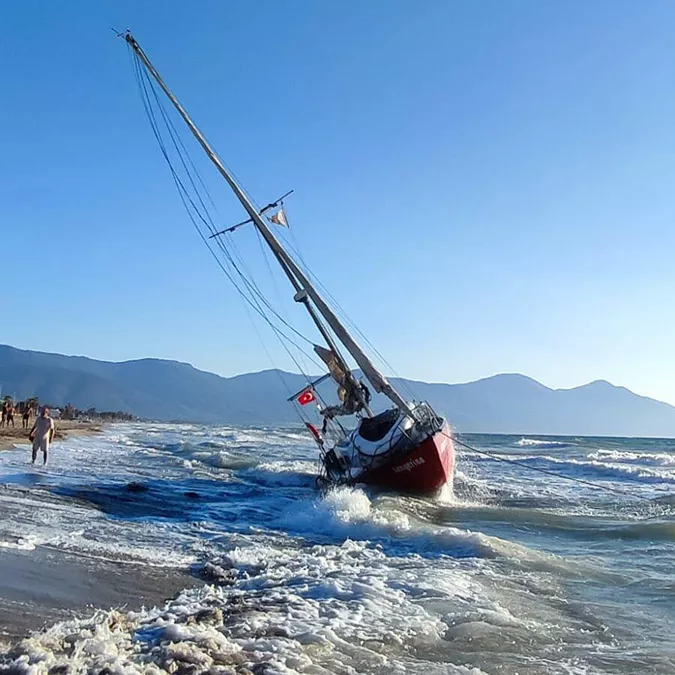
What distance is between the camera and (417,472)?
1958cm

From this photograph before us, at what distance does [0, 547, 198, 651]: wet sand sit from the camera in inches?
280

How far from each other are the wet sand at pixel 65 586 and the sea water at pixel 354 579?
12.0 inches

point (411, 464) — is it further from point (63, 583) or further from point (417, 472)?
point (63, 583)

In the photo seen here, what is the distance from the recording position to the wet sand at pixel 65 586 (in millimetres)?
7121

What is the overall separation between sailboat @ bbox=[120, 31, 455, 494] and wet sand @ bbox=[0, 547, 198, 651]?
419 inches

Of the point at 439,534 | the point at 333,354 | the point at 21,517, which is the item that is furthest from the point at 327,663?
the point at 333,354

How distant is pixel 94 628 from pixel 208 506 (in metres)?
11.2

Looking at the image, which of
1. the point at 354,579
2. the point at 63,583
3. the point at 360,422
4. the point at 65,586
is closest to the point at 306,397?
the point at 360,422

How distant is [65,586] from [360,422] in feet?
49.1

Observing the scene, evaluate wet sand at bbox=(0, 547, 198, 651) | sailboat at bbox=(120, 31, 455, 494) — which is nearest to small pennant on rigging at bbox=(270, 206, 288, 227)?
sailboat at bbox=(120, 31, 455, 494)

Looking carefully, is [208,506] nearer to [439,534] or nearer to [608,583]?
[439,534]

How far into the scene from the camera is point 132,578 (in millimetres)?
9211

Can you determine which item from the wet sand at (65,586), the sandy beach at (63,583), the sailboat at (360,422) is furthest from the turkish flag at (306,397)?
the wet sand at (65,586)

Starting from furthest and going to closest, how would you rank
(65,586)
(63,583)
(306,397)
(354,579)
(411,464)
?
(306,397)
(411,464)
(354,579)
(63,583)
(65,586)
